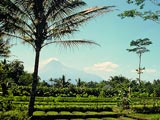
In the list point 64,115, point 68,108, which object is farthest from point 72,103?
point 64,115

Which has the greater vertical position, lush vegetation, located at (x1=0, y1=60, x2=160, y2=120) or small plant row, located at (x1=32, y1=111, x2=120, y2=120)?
lush vegetation, located at (x1=0, y1=60, x2=160, y2=120)

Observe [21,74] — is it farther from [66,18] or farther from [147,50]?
[66,18]

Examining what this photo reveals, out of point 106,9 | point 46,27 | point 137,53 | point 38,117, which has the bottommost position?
point 38,117

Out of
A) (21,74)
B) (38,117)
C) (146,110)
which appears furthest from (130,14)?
(21,74)

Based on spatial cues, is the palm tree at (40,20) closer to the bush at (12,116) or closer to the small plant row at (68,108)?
the bush at (12,116)

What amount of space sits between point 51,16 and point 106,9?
9.73ft

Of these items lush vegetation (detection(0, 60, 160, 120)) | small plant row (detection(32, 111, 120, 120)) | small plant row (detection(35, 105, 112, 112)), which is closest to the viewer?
lush vegetation (detection(0, 60, 160, 120))

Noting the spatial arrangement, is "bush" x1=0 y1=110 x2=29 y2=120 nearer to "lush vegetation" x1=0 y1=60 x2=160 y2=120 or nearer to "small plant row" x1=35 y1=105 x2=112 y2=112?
"lush vegetation" x1=0 y1=60 x2=160 y2=120

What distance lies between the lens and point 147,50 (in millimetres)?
67188

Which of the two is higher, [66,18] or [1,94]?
[66,18]

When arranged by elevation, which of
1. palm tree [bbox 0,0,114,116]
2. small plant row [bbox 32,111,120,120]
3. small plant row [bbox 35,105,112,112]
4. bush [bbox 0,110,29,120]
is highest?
palm tree [bbox 0,0,114,116]

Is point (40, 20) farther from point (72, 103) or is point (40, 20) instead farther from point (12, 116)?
point (72, 103)

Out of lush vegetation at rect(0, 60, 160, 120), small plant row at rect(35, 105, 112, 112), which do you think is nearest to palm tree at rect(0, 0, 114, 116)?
lush vegetation at rect(0, 60, 160, 120)

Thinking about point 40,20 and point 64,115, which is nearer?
point 40,20
